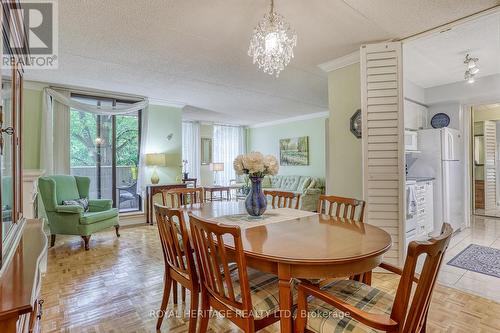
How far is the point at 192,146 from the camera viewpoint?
24.9 feet

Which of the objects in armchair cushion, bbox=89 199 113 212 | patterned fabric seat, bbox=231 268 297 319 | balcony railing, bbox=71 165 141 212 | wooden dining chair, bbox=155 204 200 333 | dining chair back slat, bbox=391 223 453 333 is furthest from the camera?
balcony railing, bbox=71 165 141 212

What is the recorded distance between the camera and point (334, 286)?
1.51m

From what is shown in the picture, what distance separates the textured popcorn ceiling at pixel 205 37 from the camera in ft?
7.18

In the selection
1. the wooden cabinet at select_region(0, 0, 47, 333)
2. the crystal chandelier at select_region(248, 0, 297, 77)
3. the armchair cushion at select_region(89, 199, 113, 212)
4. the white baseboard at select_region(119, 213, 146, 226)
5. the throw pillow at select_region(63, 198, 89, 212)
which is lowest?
the white baseboard at select_region(119, 213, 146, 226)

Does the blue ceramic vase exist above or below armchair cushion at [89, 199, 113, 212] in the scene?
above

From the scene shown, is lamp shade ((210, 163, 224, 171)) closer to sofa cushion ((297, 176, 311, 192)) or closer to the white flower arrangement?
sofa cushion ((297, 176, 311, 192))

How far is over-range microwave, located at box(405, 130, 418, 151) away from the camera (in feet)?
13.3

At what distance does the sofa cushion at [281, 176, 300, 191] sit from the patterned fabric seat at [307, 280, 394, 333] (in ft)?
17.7

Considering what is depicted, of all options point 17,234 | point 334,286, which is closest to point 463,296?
point 334,286

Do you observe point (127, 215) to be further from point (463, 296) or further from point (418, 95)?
point (418, 95)

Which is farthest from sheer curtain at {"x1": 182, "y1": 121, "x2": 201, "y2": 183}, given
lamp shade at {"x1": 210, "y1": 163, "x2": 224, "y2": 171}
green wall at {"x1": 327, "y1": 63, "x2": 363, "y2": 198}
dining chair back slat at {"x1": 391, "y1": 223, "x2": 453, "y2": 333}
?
dining chair back slat at {"x1": 391, "y1": 223, "x2": 453, "y2": 333}

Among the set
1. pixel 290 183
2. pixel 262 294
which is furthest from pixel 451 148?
pixel 262 294

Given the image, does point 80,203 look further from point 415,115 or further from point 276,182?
point 415,115

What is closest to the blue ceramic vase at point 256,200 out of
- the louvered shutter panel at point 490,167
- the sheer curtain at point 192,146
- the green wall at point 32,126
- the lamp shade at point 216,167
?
the green wall at point 32,126
